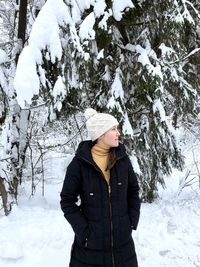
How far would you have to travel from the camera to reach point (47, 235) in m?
5.28

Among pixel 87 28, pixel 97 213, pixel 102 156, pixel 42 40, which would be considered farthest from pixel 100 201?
pixel 87 28

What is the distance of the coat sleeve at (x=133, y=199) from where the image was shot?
129 inches

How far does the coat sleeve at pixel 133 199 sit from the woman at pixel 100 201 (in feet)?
0.12

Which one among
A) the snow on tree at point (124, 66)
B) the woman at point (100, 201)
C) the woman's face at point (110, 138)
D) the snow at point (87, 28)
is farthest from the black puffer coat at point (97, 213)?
the snow at point (87, 28)

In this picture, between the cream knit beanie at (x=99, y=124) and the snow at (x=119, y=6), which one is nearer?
the cream knit beanie at (x=99, y=124)

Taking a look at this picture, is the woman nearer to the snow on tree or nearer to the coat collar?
the coat collar

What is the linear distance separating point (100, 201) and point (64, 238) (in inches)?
95.9

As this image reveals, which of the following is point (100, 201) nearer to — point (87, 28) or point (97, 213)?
point (97, 213)

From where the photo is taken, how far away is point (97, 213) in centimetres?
305

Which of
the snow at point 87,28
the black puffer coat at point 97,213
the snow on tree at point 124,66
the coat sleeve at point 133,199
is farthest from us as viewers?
the snow at point 87,28

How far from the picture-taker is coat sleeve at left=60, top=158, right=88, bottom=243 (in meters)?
3.06

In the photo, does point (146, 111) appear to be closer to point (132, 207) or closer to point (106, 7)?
point (106, 7)

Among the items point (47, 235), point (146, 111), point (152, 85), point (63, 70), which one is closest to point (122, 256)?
point (47, 235)

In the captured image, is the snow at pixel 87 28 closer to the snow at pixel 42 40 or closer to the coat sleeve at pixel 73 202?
the snow at pixel 42 40
